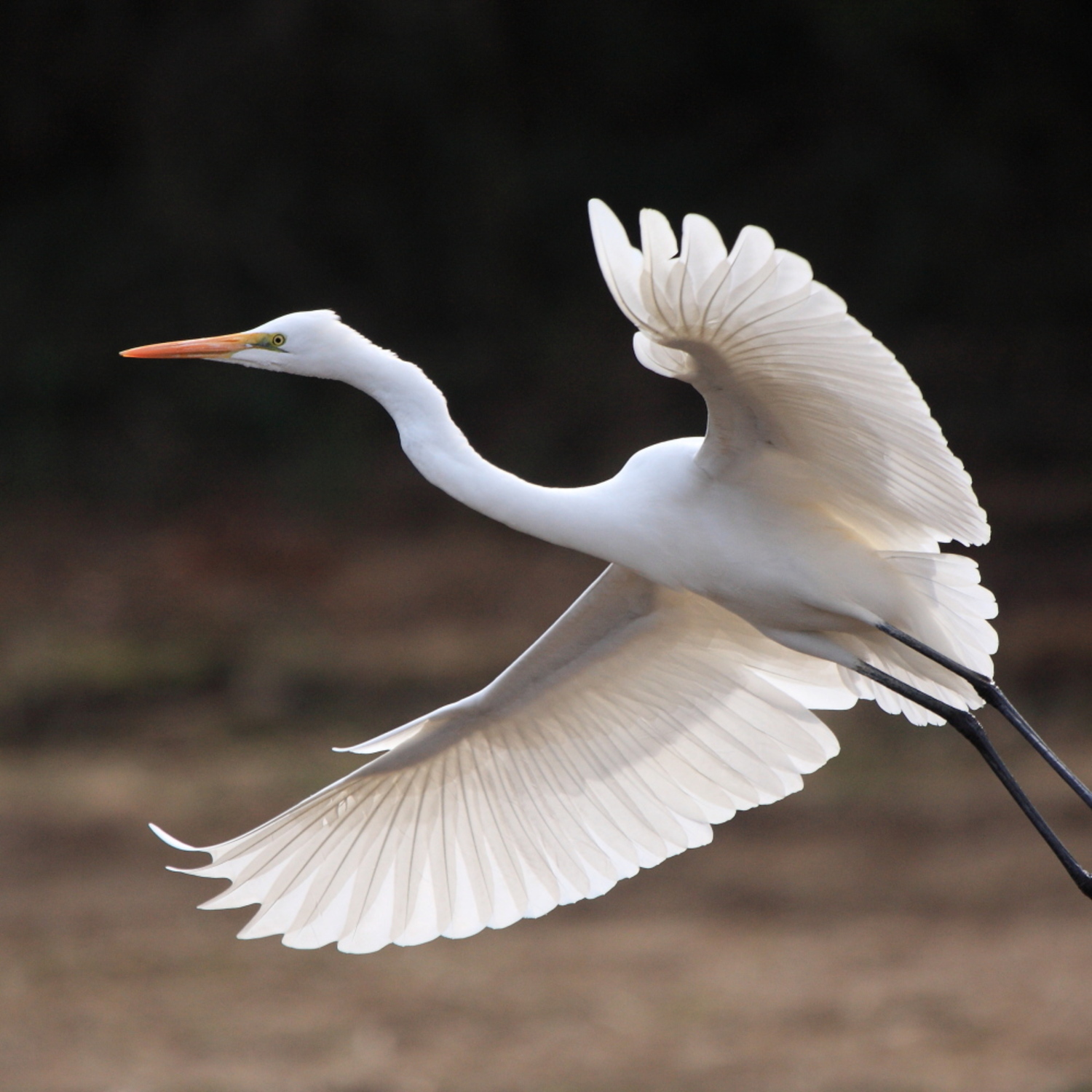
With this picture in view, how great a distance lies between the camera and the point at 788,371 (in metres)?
3.07

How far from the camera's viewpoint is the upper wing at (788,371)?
266 cm

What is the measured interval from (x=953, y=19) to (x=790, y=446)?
8.62 m

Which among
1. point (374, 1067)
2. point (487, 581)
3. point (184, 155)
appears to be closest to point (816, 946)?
point (374, 1067)

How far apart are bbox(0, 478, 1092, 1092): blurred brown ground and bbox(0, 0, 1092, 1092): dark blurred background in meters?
0.02

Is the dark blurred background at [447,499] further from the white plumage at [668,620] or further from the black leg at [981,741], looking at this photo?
the black leg at [981,741]

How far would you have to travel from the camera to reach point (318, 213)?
41.6 ft

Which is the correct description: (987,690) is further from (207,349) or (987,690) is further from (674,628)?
(207,349)

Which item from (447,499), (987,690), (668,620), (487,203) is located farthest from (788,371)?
(487,203)

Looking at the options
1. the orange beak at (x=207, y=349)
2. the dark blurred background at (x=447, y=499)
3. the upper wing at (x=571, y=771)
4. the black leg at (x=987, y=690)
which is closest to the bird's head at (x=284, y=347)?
the orange beak at (x=207, y=349)

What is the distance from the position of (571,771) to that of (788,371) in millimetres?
1477

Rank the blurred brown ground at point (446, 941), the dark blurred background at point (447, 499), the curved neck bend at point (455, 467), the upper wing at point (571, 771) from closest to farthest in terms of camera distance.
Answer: the curved neck bend at point (455, 467)
the upper wing at point (571, 771)
the blurred brown ground at point (446, 941)
the dark blurred background at point (447, 499)

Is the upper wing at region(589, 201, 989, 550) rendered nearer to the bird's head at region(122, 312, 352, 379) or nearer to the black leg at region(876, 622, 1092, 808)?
the black leg at region(876, 622, 1092, 808)

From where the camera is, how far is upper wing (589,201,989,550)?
2.66m

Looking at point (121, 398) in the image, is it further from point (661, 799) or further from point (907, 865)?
point (661, 799)
